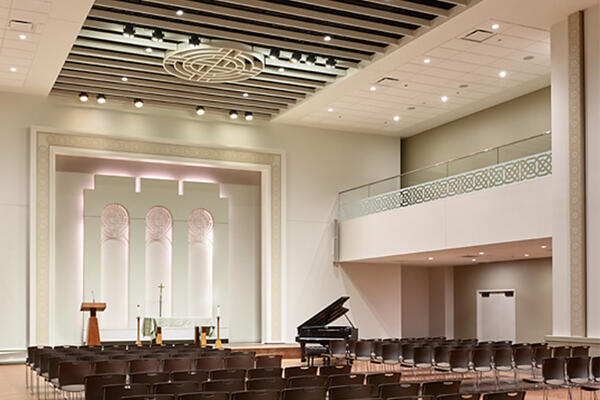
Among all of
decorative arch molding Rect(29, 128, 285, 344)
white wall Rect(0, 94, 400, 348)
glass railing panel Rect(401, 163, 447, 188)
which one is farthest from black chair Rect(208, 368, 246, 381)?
white wall Rect(0, 94, 400, 348)

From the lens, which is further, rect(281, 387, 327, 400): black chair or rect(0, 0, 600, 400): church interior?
rect(0, 0, 600, 400): church interior

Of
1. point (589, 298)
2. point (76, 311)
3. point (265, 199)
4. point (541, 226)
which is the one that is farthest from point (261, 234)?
point (589, 298)

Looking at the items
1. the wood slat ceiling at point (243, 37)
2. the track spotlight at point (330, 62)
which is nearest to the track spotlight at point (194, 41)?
the wood slat ceiling at point (243, 37)

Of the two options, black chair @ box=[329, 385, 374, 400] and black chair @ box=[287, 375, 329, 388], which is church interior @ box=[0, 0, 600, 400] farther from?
black chair @ box=[329, 385, 374, 400]

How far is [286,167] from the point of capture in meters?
19.4

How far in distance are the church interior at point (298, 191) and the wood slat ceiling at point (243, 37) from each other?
46mm

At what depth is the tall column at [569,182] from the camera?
11469 mm

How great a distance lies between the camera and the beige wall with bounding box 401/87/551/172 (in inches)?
657

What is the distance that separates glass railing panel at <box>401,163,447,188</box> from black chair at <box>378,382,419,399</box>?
388 inches

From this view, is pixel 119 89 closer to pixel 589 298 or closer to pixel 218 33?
pixel 218 33

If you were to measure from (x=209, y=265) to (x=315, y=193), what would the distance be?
3.43 meters

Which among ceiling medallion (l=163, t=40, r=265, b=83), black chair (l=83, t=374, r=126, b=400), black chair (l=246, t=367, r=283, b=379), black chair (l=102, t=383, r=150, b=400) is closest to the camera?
black chair (l=102, t=383, r=150, b=400)

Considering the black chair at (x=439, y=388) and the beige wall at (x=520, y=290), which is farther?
the beige wall at (x=520, y=290)

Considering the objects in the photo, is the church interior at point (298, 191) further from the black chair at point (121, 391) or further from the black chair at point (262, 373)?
the black chair at point (121, 391)
